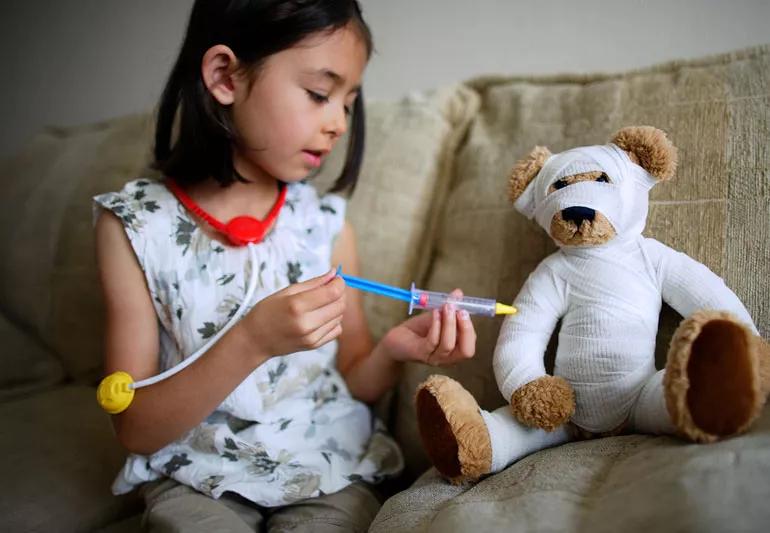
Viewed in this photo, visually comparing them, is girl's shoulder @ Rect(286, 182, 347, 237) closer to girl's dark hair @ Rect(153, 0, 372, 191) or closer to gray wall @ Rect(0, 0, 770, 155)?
girl's dark hair @ Rect(153, 0, 372, 191)

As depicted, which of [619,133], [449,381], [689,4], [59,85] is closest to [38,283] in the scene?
[59,85]

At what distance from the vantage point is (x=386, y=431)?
869 millimetres

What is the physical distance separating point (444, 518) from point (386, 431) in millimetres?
377

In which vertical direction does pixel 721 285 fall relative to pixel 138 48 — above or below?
below

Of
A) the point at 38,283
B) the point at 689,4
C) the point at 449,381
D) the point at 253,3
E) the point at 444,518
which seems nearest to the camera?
the point at 444,518

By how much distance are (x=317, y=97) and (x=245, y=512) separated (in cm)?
54

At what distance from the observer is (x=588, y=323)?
0.58 m

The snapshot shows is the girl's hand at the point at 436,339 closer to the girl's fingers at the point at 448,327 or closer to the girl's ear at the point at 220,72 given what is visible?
the girl's fingers at the point at 448,327

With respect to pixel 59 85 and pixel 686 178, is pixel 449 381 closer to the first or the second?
pixel 686 178

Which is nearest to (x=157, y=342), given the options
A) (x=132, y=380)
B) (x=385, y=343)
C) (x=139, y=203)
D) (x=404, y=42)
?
(x=132, y=380)

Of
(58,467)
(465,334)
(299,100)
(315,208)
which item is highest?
(299,100)

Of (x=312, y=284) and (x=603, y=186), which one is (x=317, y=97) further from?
(x=603, y=186)

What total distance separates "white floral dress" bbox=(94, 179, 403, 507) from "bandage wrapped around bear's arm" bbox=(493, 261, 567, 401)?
11.3 inches

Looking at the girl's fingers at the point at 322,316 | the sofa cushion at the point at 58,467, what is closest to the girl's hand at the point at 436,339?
the girl's fingers at the point at 322,316
